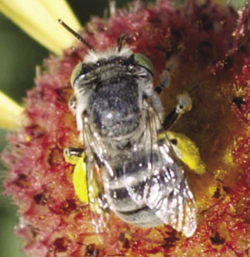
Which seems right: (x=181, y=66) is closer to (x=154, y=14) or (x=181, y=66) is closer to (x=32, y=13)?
(x=154, y=14)

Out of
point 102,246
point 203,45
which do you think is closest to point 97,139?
point 102,246

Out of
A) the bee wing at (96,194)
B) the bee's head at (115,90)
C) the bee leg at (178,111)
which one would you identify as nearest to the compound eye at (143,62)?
the bee's head at (115,90)

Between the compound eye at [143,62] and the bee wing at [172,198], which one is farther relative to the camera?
the compound eye at [143,62]

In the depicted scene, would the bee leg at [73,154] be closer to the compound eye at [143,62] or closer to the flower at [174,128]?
the flower at [174,128]

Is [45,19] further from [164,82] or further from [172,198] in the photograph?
[172,198]

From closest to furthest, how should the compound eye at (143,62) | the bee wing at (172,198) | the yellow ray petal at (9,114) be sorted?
the bee wing at (172,198) < the compound eye at (143,62) < the yellow ray petal at (9,114)

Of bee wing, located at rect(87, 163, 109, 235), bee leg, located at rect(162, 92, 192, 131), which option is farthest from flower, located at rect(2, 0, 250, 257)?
bee wing, located at rect(87, 163, 109, 235)
